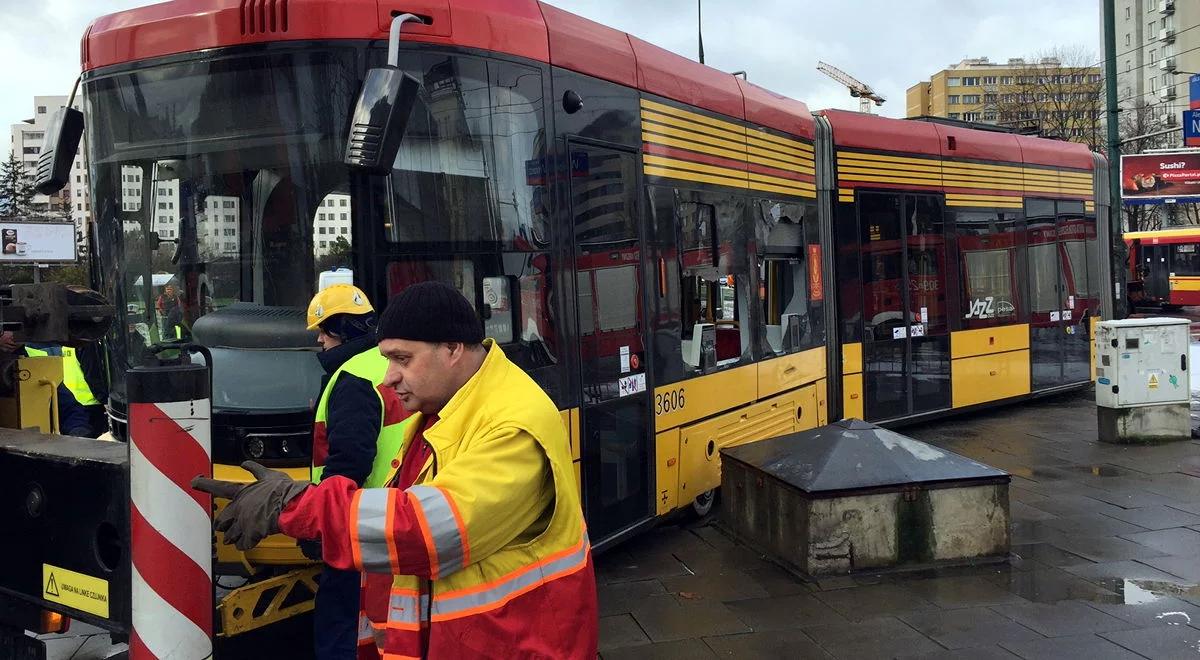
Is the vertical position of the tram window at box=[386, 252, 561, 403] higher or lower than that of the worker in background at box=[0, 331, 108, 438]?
higher

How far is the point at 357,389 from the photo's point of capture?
141 inches

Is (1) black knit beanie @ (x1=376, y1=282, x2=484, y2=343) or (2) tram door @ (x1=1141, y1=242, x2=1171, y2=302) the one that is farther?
(2) tram door @ (x1=1141, y1=242, x2=1171, y2=302)

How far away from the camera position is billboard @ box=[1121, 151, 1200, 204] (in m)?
36.9

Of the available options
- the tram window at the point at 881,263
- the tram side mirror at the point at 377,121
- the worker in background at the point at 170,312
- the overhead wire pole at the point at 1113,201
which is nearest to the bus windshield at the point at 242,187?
the worker in background at the point at 170,312

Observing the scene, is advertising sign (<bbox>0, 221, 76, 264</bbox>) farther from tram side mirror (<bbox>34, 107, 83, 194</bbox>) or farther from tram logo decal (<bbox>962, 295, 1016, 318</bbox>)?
tram side mirror (<bbox>34, 107, 83, 194</bbox>)

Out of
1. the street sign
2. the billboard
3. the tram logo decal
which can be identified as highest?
the street sign

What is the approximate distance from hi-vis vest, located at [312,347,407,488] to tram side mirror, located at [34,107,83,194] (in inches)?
98.9

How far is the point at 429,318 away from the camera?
7.54 feet

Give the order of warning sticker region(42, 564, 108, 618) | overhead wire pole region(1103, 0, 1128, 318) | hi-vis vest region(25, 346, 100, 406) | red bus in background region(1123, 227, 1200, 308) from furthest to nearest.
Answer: red bus in background region(1123, 227, 1200, 308) < overhead wire pole region(1103, 0, 1128, 318) < hi-vis vest region(25, 346, 100, 406) < warning sticker region(42, 564, 108, 618)

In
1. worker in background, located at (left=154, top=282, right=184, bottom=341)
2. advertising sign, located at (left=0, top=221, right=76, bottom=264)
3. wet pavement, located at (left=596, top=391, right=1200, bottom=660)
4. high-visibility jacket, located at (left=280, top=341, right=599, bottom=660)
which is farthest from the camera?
advertising sign, located at (left=0, top=221, right=76, bottom=264)

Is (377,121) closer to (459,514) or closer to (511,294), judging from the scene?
(511,294)

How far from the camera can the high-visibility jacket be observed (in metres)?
2.08

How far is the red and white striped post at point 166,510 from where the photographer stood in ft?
9.17

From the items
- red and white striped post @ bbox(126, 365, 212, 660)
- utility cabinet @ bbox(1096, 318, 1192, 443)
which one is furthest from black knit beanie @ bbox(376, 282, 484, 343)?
utility cabinet @ bbox(1096, 318, 1192, 443)
